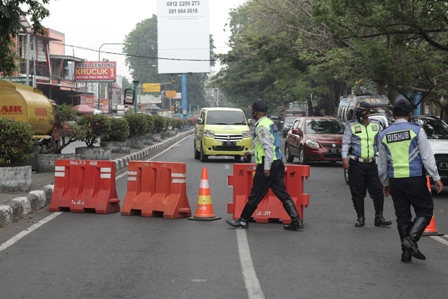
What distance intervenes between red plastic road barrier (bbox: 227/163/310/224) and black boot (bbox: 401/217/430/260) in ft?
9.57

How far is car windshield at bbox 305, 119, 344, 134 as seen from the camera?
77.0ft

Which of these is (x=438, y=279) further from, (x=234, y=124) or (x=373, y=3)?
(x=234, y=124)

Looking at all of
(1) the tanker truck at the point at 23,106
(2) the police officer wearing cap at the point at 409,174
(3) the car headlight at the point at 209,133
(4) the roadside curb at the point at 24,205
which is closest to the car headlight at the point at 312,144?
(3) the car headlight at the point at 209,133

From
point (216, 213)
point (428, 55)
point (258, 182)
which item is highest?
point (428, 55)

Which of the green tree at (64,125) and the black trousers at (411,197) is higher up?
the green tree at (64,125)

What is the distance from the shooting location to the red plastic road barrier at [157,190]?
10844mm

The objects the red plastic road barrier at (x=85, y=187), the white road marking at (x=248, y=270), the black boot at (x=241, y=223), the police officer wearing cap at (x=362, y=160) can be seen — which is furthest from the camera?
the red plastic road barrier at (x=85, y=187)

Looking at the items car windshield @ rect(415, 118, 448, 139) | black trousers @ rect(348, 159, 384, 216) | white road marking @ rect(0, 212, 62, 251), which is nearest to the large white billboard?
car windshield @ rect(415, 118, 448, 139)

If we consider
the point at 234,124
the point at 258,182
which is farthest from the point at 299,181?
the point at 234,124

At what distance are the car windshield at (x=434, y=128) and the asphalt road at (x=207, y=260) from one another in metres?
5.67

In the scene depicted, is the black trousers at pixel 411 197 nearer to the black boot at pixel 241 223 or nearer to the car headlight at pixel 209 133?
the black boot at pixel 241 223

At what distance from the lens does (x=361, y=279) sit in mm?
6766

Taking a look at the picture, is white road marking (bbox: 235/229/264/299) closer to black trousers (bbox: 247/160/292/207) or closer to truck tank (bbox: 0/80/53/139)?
black trousers (bbox: 247/160/292/207)

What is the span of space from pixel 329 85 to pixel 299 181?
37.4m
